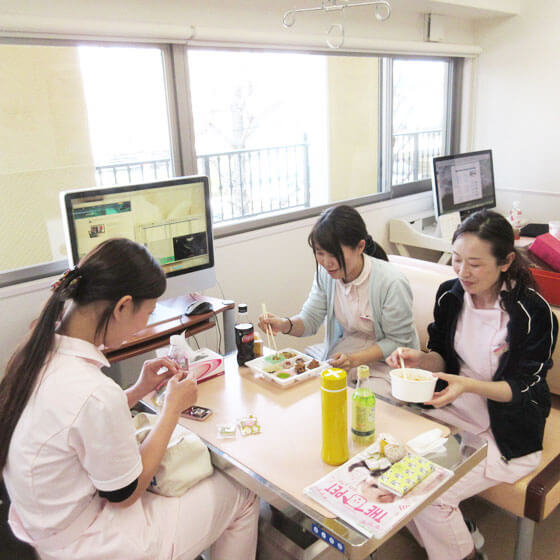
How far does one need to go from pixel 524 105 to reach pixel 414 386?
11.6ft

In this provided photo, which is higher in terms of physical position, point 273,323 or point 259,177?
point 259,177

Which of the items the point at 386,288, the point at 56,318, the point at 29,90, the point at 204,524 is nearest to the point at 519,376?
the point at 386,288

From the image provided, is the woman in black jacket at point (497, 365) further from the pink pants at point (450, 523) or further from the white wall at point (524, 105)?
the white wall at point (524, 105)

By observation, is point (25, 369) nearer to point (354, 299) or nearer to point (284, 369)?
point (284, 369)

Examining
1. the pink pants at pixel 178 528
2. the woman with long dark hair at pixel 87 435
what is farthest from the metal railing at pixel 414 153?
the woman with long dark hair at pixel 87 435

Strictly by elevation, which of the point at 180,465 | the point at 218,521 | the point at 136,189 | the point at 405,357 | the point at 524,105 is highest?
the point at 524,105

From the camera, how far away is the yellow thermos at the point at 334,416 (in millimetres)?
1172

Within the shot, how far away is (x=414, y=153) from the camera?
4379 millimetres

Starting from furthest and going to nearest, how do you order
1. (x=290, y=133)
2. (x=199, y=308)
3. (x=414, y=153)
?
(x=414, y=153) → (x=290, y=133) → (x=199, y=308)

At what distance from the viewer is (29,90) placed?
2262 mm

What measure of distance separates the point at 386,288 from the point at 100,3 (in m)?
1.69

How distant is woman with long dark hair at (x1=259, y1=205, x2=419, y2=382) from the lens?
184 centimetres

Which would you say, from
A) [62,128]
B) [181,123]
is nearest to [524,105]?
[181,123]

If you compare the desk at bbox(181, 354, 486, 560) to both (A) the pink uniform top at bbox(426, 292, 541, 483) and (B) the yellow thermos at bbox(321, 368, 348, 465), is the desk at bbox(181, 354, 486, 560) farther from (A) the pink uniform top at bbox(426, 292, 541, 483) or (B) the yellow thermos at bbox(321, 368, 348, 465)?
(A) the pink uniform top at bbox(426, 292, 541, 483)
